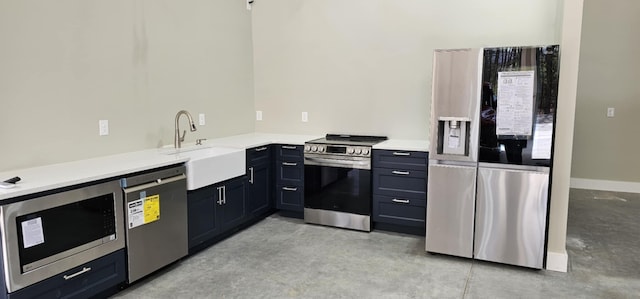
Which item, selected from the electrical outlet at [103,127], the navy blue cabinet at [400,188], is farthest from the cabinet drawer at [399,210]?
the electrical outlet at [103,127]

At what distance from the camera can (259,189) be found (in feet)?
14.3

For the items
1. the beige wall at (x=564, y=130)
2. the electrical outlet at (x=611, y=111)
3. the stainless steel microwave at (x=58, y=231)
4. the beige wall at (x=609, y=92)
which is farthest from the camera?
the electrical outlet at (x=611, y=111)

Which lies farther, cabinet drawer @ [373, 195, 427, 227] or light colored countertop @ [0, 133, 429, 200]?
cabinet drawer @ [373, 195, 427, 227]

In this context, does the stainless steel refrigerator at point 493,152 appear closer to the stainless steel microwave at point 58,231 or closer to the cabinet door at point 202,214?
the cabinet door at point 202,214

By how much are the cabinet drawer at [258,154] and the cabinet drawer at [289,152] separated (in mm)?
109

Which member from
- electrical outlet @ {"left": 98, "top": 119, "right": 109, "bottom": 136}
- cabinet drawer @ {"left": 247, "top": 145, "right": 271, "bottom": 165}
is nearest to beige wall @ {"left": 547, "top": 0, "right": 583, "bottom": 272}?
cabinet drawer @ {"left": 247, "top": 145, "right": 271, "bottom": 165}

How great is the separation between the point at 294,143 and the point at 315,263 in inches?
57.7

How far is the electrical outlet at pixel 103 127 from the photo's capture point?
3343 millimetres

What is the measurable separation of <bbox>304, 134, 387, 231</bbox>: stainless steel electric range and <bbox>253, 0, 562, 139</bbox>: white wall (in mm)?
560

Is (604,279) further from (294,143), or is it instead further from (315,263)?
(294,143)

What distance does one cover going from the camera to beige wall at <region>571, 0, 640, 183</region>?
558cm

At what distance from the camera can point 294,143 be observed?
4.46 metres

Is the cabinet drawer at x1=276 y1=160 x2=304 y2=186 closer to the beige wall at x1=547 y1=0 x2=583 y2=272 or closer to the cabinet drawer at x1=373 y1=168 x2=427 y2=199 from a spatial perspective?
the cabinet drawer at x1=373 y1=168 x2=427 y2=199

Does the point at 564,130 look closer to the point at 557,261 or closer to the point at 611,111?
the point at 557,261
